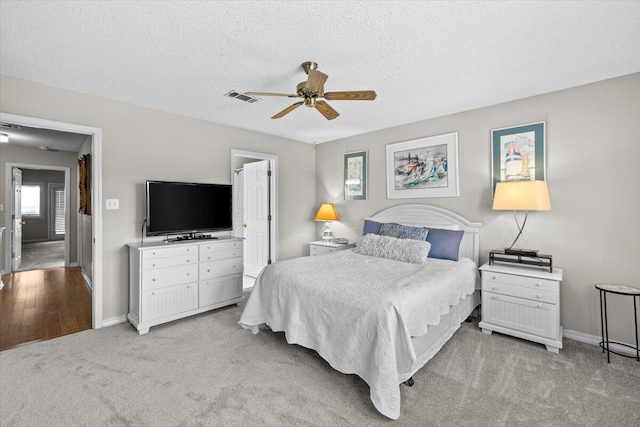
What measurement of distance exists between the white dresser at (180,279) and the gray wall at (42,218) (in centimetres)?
813

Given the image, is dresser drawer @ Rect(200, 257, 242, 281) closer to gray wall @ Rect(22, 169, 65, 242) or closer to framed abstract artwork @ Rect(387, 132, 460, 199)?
framed abstract artwork @ Rect(387, 132, 460, 199)

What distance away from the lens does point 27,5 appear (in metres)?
1.74

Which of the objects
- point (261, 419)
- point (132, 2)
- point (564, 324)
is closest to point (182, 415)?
point (261, 419)

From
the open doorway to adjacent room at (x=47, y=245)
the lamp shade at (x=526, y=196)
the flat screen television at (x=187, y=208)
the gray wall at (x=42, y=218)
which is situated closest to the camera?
the lamp shade at (x=526, y=196)

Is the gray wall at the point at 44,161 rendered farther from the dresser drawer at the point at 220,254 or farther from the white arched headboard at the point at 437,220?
the white arched headboard at the point at 437,220

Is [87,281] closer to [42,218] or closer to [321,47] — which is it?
[321,47]

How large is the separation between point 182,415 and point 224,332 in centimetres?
118

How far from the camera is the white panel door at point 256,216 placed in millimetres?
4941

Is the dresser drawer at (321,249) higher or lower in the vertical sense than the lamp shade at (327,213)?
lower

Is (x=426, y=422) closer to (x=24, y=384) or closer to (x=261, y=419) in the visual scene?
(x=261, y=419)

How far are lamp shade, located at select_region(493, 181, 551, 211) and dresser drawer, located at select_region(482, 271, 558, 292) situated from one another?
65cm

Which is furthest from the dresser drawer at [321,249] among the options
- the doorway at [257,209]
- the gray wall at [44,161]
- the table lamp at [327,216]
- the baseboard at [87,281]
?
the gray wall at [44,161]

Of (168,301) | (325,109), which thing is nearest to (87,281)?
(168,301)

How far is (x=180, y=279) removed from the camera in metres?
3.27
